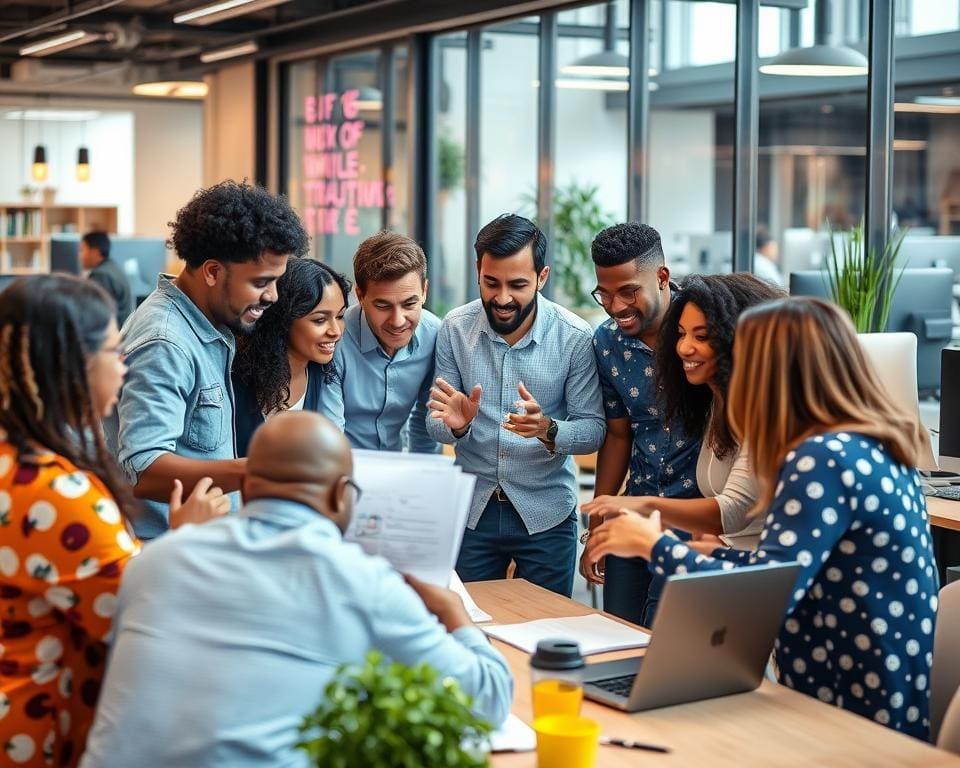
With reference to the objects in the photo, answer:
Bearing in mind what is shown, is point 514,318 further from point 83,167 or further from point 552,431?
point 83,167

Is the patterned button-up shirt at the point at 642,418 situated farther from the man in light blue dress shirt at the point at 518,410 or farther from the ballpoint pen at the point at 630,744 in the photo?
the ballpoint pen at the point at 630,744

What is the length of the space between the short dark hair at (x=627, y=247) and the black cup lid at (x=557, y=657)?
1488 millimetres

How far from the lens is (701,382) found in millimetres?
3045

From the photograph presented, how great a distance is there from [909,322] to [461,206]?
3694 mm

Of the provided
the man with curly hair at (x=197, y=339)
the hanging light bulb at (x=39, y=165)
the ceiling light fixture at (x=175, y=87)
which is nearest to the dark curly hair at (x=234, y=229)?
the man with curly hair at (x=197, y=339)

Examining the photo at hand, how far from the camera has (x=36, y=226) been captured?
1559 cm

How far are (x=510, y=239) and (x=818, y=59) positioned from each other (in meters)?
2.87

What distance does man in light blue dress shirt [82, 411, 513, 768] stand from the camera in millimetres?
1730

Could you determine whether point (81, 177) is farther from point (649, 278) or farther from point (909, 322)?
point (649, 278)

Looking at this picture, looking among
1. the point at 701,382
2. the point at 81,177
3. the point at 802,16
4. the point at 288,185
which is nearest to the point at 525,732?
the point at 701,382

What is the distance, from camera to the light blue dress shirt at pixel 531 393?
355 centimetres

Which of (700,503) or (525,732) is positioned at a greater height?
(700,503)

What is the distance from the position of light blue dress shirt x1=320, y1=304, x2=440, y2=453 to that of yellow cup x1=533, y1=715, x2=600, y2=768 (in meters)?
1.70

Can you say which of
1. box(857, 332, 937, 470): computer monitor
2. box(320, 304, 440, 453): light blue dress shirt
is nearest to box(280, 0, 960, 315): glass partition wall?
box(857, 332, 937, 470): computer monitor
